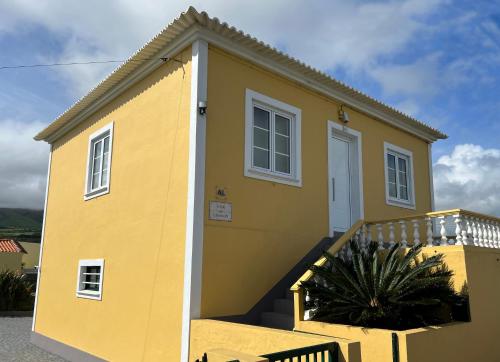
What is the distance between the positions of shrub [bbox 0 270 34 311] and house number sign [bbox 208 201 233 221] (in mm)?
13893

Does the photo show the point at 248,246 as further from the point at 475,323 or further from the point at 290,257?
the point at 475,323

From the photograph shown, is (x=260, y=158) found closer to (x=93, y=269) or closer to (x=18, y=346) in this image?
(x=93, y=269)

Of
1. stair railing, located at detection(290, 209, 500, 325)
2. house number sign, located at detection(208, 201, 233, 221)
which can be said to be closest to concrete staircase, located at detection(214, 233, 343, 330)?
stair railing, located at detection(290, 209, 500, 325)

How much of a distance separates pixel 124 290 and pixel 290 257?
307 cm

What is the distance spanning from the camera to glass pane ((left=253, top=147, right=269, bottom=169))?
26.1 feet

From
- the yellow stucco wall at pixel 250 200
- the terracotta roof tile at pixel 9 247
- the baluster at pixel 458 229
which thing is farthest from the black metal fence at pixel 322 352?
the terracotta roof tile at pixel 9 247

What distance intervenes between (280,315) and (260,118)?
3.47 meters

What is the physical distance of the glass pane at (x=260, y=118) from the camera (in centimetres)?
809

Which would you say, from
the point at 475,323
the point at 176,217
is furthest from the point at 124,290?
the point at 475,323

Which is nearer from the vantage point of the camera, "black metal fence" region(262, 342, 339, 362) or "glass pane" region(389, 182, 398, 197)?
"black metal fence" region(262, 342, 339, 362)

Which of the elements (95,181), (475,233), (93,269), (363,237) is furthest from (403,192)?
(93,269)

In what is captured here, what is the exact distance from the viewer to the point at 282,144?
332 inches

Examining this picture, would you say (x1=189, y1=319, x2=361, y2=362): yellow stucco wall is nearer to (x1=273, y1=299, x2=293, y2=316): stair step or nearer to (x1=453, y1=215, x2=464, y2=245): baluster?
(x1=273, y1=299, x2=293, y2=316): stair step

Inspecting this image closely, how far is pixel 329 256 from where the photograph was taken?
258 inches
